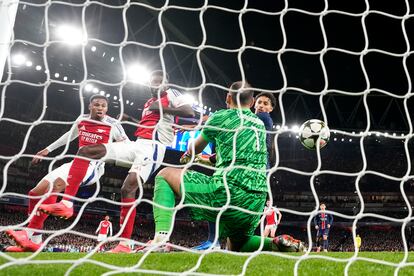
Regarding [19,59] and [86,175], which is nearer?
[86,175]

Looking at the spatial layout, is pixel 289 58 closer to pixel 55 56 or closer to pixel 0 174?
pixel 55 56

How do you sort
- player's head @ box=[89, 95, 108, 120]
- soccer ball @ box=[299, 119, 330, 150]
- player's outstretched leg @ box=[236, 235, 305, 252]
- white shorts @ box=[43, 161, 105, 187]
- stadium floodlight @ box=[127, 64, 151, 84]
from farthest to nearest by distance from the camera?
stadium floodlight @ box=[127, 64, 151, 84] < player's head @ box=[89, 95, 108, 120] < white shorts @ box=[43, 161, 105, 187] < soccer ball @ box=[299, 119, 330, 150] < player's outstretched leg @ box=[236, 235, 305, 252]

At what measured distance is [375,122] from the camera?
2267cm

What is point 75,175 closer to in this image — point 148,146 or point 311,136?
point 148,146

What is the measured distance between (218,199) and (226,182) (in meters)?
0.13

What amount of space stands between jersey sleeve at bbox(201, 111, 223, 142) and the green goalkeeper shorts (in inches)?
11.1

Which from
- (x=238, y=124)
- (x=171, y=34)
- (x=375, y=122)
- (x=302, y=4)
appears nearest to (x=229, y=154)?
(x=238, y=124)

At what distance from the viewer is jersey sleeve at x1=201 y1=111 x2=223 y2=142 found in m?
3.04

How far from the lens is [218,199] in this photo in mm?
2918

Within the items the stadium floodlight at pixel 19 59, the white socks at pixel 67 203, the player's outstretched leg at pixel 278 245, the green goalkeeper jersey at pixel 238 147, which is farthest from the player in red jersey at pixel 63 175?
the stadium floodlight at pixel 19 59

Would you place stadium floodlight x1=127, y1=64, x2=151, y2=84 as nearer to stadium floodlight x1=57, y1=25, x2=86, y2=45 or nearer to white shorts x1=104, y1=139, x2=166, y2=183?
stadium floodlight x1=57, y1=25, x2=86, y2=45

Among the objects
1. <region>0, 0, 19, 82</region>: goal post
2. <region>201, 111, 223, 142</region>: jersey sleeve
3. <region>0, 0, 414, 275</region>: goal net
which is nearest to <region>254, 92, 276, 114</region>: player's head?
<region>201, 111, 223, 142</region>: jersey sleeve

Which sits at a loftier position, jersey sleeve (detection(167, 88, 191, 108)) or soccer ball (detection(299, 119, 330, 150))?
jersey sleeve (detection(167, 88, 191, 108))

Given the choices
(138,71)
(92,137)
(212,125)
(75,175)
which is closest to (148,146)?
(92,137)
